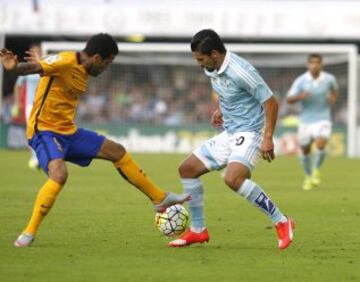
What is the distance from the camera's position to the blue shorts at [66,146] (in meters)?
10.4

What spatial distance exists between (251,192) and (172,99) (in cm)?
2481

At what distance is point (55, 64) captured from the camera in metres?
10.2

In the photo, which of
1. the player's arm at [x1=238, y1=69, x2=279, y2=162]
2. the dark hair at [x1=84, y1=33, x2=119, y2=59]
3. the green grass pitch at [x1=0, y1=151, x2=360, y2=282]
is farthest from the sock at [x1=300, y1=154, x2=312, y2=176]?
the dark hair at [x1=84, y1=33, x2=119, y2=59]

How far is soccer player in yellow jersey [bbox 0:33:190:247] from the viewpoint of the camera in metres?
10.2

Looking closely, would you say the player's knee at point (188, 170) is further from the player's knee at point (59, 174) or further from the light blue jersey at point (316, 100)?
the light blue jersey at point (316, 100)

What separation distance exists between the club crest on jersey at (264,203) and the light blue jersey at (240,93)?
2.37 ft

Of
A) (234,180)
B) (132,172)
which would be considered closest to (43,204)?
(132,172)

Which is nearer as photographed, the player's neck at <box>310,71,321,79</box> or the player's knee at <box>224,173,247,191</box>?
the player's knee at <box>224,173,247,191</box>

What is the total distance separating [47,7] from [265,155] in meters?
28.5

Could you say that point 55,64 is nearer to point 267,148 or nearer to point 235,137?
point 235,137

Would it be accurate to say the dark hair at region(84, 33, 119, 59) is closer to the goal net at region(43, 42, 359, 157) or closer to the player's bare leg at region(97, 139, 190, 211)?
the player's bare leg at region(97, 139, 190, 211)

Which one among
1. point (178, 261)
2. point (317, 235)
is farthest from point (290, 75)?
point (178, 261)

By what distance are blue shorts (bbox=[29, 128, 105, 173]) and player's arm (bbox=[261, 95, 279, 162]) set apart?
1.75 metres

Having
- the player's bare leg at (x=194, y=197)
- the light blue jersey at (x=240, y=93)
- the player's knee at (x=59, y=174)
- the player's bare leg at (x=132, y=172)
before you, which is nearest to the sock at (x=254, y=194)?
the player's bare leg at (x=194, y=197)
